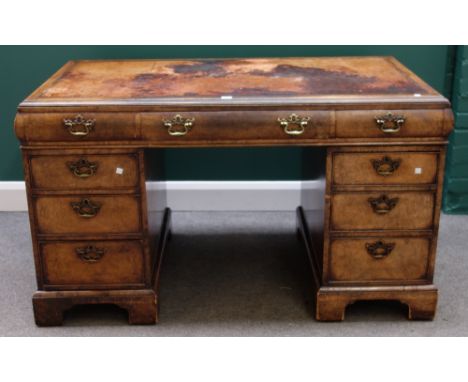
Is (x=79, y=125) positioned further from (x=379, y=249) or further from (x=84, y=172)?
(x=379, y=249)

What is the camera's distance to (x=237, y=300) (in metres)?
2.66

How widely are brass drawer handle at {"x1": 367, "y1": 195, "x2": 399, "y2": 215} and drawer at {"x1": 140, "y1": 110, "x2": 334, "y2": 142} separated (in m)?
0.28

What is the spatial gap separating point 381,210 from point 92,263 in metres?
0.98

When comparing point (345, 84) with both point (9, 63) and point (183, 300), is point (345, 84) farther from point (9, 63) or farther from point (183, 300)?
point (9, 63)

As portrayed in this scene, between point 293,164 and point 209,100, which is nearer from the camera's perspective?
point 209,100

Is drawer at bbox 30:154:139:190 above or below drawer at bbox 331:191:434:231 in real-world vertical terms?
above

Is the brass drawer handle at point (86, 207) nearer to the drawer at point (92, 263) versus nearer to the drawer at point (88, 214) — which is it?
the drawer at point (88, 214)

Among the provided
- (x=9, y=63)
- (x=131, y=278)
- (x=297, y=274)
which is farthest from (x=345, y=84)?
(x=9, y=63)

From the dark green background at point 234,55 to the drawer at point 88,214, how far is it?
3.02 feet

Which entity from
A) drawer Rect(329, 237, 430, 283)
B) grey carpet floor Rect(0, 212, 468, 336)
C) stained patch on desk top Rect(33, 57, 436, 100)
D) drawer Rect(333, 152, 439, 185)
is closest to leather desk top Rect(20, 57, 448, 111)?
stained patch on desk top Rect(33, 57, 436, 100)

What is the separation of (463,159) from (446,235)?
14.3 inches

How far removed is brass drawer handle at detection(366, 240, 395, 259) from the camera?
2.41 metres

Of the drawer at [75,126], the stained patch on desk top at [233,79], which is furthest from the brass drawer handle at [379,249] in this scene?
the drawer at [75,126]

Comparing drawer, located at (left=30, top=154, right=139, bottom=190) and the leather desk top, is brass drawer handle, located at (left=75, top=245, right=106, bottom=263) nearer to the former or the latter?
drawer, located at (left=30, top=154, right=139, bottom=190)
